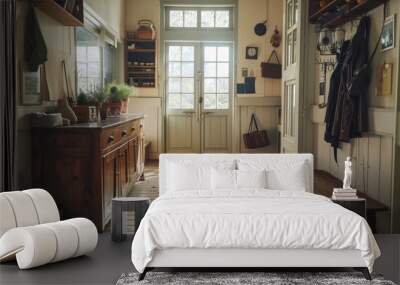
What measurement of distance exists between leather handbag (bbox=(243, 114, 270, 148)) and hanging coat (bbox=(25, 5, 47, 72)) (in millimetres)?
5963

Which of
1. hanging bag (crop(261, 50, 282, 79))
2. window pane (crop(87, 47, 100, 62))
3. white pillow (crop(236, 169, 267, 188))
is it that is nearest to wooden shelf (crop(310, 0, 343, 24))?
white pillow (crop(236, 169, 267, 188))

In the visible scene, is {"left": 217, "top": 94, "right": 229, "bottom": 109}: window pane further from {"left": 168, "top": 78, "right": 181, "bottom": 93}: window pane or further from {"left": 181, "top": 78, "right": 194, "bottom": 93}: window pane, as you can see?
{"left": 168, "top": 78, "right": 181, "bottom": 93}: window pane

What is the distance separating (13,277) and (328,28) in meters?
4.73

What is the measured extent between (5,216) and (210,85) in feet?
23.6

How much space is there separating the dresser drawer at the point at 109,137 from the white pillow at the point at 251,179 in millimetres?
1316

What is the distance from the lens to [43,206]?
392cm

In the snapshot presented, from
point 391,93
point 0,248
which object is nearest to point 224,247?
point 0,248

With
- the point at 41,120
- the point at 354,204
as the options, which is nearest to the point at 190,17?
the point at 41,120

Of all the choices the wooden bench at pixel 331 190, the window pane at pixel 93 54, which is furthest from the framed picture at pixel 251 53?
the wooden bench at pixel 331 190

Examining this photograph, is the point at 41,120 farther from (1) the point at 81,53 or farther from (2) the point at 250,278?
(2) the point at 250,278

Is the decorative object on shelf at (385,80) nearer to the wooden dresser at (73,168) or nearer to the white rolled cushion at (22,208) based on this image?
the wooden dresser at (73,168)

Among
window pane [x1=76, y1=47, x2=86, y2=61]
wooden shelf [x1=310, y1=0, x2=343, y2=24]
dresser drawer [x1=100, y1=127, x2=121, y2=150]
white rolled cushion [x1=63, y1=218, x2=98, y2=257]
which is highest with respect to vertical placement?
wooden shelf [x1=310, y1=0, x2=343, y2=24]

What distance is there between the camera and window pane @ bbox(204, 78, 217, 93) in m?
10.5

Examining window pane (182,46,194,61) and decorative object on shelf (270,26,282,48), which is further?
window pane (182,46,194,61)
